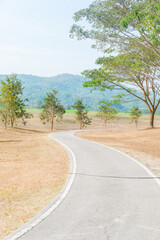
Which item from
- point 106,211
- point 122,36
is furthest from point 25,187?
point 122,36

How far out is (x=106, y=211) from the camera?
6926 mm

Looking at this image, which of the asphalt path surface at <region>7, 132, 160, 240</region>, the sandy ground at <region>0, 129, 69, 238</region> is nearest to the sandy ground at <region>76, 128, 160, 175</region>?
the asphalt path surface at <region>7, 132, 160, 240</region>

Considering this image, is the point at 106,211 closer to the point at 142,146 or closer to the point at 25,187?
the point at 25,187

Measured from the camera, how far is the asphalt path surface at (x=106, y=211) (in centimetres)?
549

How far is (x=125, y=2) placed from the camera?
16828 mm

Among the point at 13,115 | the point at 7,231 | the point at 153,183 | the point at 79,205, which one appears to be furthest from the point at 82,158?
the point at 13,115

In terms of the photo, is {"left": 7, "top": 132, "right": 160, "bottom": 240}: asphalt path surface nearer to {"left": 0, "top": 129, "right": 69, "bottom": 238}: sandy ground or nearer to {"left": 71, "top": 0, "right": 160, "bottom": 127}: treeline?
{"left": 0, "top": 129, "right": 69, "bottom": 238}: sandy ground

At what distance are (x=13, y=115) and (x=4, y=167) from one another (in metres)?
37.9

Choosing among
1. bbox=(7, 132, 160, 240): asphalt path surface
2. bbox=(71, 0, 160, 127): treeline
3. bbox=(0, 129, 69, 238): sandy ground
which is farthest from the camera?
bbox=(71, 0, 160, 127): treeline

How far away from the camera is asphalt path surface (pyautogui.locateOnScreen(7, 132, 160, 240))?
5.49 meters

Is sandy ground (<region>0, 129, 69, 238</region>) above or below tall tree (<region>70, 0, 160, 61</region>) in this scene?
below

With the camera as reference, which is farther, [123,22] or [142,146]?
[142,146]

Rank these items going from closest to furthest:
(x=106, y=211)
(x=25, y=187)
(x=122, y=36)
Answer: (x=106, y=211)
(x=25, y=187)
(x=122, y=36)

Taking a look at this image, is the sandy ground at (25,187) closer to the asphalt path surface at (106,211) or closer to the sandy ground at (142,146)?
the asphalt path surface at (106,211)
